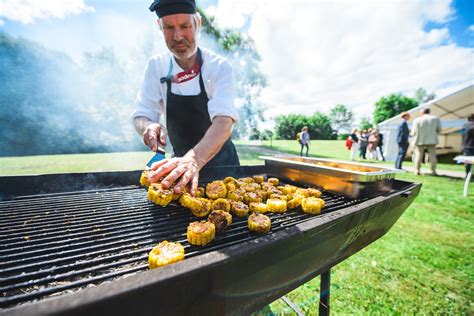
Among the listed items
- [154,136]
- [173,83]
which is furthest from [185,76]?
[154,136]

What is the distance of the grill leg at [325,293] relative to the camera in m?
1.91

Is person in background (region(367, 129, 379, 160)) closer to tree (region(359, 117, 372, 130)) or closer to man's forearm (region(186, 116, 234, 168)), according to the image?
man's forearm (region(186, 116, 234, 168))

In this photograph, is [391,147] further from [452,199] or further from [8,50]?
[8,50]

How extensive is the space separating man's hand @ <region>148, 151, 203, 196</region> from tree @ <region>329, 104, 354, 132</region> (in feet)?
391

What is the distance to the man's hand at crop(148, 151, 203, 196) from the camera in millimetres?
1673

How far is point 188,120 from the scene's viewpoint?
3131 mm

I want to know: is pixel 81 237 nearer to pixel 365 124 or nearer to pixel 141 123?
pixel 141 123

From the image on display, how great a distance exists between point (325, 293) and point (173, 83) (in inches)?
117

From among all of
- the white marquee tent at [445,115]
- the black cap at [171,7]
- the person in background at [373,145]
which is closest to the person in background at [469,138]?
the white marquee tent at [445,115]

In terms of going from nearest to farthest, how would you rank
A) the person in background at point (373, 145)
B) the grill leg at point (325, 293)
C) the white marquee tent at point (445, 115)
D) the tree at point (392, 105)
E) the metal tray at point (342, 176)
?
the grill leg at point (325, 293) < the metal tray at point (342, 176) < the white marquee tent at point (445, 115) < the person in background at point (373, 145) < the tree at point (392, 105)

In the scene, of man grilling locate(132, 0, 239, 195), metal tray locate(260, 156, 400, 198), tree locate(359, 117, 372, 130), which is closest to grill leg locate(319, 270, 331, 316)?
metal tray locate(260, 156, 400, 198)

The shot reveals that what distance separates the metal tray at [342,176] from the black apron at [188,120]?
38.6 inches

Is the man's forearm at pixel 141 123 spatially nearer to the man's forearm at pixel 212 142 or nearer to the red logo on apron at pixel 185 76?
the red logo on apron at pixel 185 76

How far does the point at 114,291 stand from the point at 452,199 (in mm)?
8328
